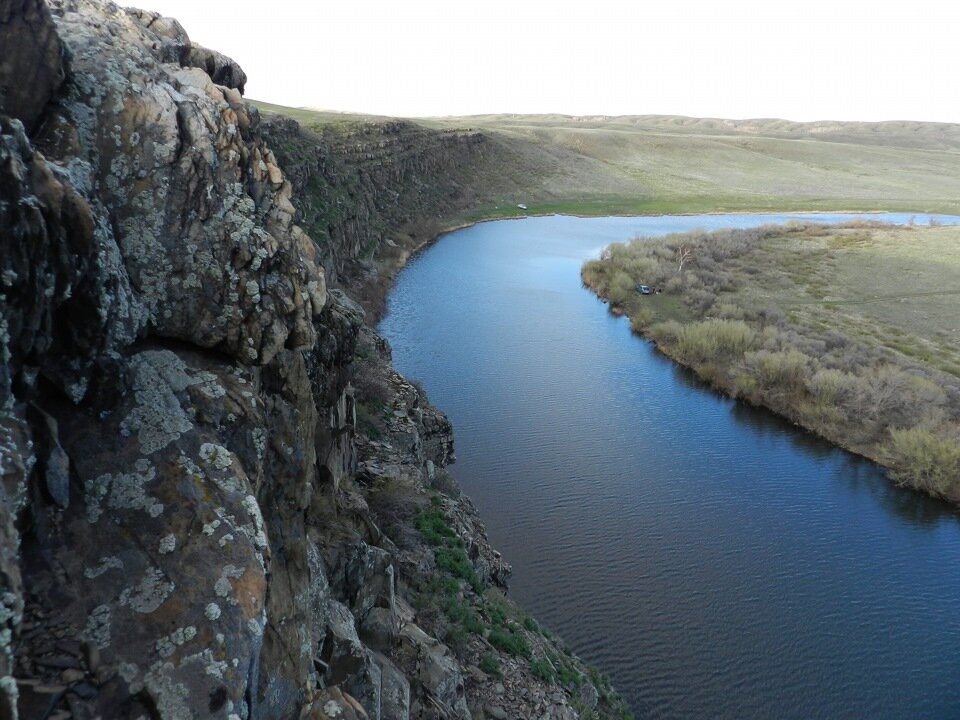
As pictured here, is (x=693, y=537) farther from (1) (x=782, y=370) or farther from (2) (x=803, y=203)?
(2) (x=803, y=203)

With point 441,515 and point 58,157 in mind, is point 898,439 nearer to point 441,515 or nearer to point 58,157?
point 441,515

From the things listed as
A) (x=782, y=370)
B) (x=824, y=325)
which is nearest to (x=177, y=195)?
(x=782, y=370)

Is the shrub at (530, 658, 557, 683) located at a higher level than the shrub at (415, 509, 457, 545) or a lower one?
lower

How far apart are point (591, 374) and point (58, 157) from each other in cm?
2944

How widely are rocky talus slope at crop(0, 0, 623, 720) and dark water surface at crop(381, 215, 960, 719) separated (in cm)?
938

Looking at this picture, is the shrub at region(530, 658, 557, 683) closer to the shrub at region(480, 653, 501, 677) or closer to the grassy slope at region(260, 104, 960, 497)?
the shrub at region(480, 653, 501, 677)

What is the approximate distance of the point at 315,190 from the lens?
41.6 metres

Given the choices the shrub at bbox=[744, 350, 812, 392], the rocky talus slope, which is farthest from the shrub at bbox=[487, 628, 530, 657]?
the shrub at bbox=[744, 350, 812, 392]

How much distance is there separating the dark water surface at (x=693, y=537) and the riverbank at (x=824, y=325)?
4.84 ft

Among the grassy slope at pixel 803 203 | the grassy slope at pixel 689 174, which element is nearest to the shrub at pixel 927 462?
the grassy slope at pixel 803 203

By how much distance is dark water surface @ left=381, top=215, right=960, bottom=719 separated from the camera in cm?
1669

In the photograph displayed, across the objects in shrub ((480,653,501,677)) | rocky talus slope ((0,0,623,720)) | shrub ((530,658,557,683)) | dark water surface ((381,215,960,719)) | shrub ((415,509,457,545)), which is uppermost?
rocky talus slope ((0,0,623,720))

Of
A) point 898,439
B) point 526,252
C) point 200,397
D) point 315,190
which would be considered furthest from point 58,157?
point 526,252

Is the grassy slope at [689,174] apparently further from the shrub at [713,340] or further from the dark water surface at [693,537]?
the dark water surface at [693,537]
